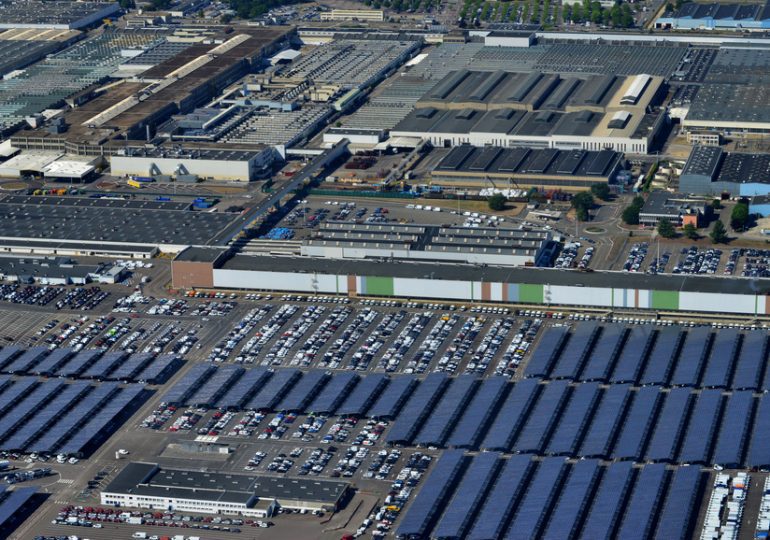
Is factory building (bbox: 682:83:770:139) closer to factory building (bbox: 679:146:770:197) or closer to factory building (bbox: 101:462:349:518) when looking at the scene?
factory building (bbox: 679:146:770:197)

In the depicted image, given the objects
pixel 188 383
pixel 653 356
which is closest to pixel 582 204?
pixel 653 356

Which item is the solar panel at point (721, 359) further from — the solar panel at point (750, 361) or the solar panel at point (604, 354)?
the solar panel at point (604, 354)

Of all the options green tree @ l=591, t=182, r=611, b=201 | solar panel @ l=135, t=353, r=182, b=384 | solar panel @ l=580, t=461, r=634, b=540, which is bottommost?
green tree @ l=591, t=182, r=611, b=201

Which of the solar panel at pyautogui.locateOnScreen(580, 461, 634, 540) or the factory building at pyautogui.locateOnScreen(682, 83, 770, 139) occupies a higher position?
the solar panel at pyautogui.locateOnScreen(580, 461, 634, 540)

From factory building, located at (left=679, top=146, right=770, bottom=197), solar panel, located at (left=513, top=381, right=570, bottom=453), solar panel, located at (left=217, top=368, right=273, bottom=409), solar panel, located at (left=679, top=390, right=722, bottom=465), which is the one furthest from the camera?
factory building, located at (left=679, top=146, right=770, bottom=197)

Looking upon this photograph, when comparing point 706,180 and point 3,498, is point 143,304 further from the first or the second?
point 706,180

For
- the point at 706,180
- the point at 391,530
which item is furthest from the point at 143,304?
the point at 706,180

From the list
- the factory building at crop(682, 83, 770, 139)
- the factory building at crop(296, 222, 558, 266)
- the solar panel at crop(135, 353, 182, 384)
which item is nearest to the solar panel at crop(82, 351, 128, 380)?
the solar panel at crop(135, 353, 182, 384)

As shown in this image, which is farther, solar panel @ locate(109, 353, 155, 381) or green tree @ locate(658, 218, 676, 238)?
green tree @ locate(658, 218, 676, 238)

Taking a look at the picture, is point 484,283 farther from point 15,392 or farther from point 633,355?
point 15,392
